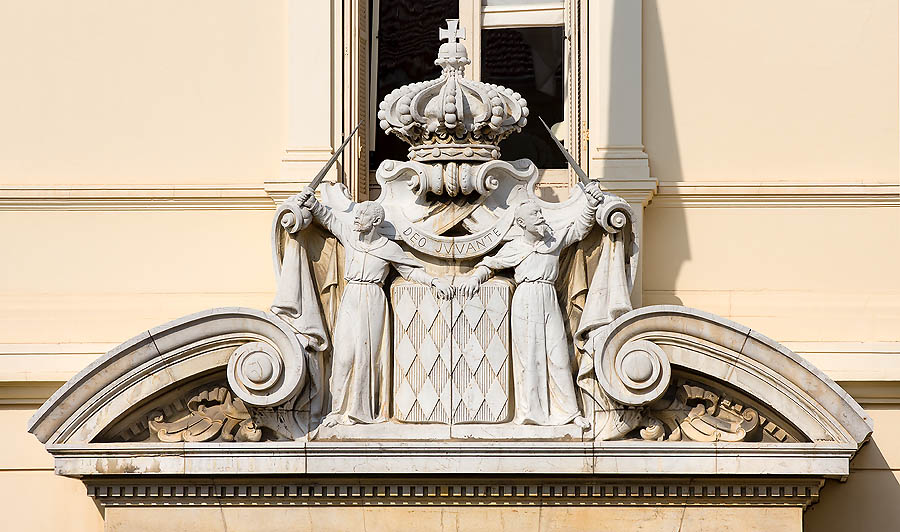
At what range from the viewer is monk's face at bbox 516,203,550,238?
9148 millimetres

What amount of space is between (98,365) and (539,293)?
221 centimetres

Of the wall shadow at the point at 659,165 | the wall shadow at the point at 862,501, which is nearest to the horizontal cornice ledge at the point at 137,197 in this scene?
the wall shadow at the point at 659,165

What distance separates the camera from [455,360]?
9.14 metres

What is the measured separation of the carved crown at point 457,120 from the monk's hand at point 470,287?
629 millimetres

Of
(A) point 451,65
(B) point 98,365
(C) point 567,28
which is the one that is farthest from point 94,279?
(C) point 567,28

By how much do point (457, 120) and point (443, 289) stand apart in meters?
0.86

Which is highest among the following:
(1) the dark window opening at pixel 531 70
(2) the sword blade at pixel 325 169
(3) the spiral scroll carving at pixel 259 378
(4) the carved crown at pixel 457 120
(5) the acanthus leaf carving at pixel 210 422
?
(1) the dark window opening at pixel 531 70

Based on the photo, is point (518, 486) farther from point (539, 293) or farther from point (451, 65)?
point (451, 65)

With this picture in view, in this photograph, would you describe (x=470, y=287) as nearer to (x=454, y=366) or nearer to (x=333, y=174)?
(x=454, y=366)

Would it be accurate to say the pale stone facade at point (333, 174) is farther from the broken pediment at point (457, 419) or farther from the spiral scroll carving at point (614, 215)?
the spiral scroll carving at point (614, 215)

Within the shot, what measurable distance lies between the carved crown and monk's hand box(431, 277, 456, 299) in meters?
0.65

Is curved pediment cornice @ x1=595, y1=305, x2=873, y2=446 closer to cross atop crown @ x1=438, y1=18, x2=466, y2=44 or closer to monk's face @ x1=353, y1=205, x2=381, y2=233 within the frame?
monk's face @ x1=353, y1=205, x2=381, y2=233

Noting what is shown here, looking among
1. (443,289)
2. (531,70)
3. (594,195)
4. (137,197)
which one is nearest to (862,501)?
(594,195)

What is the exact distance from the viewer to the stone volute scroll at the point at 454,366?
892 cm
